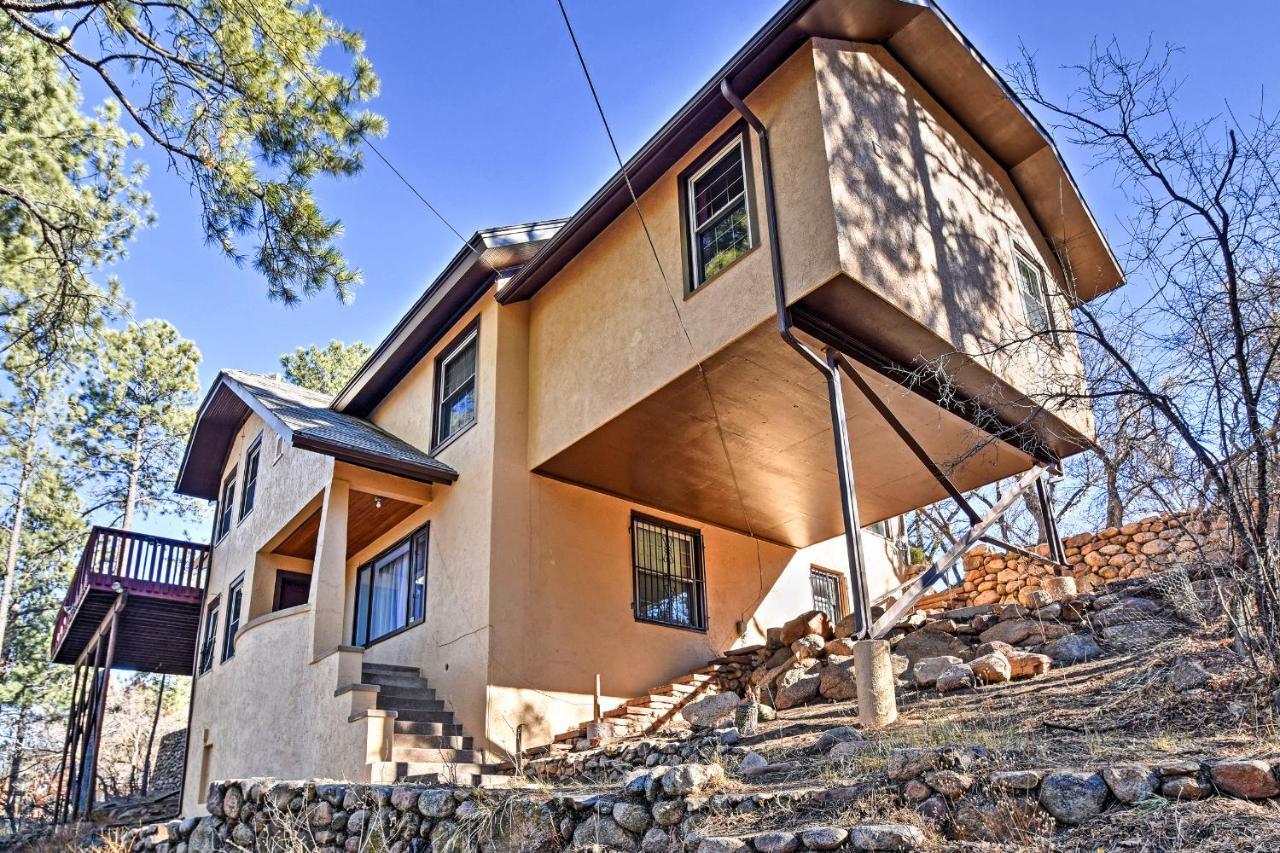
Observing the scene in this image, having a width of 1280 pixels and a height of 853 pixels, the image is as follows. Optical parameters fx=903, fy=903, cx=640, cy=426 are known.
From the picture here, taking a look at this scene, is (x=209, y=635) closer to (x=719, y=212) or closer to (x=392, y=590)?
(x=392, y=590)

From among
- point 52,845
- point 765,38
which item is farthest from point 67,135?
point 52,845

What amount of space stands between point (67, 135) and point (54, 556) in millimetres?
22796

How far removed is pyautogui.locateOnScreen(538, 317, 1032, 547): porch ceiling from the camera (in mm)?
9016

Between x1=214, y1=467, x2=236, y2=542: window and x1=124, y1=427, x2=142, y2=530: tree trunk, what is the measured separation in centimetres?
1091

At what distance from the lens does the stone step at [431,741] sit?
9.27 metres

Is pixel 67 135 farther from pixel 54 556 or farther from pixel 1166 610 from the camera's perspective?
pixel 54 556

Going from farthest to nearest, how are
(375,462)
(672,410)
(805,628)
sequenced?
1. (375,462)
2. (805,628)
3. (672,410)

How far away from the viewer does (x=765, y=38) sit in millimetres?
8281

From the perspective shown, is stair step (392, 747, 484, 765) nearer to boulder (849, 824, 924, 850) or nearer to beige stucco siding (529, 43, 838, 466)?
beige stucco siding (529, 43, 838, 466)

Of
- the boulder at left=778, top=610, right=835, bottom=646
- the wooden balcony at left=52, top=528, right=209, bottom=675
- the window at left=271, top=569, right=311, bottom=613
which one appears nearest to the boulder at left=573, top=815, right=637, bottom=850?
the boulder at left=778, top=610, right=835, bottom=646

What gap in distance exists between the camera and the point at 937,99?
1030 cm

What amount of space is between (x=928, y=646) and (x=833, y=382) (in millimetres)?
3058

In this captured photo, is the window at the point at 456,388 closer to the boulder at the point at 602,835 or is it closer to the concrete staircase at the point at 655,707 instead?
the concrete staircase at the point at 655,707

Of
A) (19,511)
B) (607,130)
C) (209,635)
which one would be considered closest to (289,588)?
(209,635)
